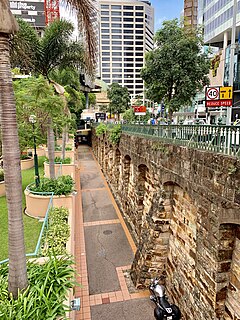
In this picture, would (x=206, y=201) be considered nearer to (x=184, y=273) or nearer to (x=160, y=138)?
(x=184, y=273)

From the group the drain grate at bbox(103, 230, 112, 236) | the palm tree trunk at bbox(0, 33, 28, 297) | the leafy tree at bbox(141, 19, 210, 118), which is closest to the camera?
the palm tree trunk at bbox(0, 33, 28, 297)

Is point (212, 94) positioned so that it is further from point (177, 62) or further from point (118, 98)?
point (118, 98)

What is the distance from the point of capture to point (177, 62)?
13.0 m

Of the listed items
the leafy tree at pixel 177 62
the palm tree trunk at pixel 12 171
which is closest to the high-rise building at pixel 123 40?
the leafy tree at pixel 177 62

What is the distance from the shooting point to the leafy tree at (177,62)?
1279cm

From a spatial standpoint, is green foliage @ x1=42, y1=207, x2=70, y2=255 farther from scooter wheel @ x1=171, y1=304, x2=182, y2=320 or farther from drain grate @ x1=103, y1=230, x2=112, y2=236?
drain grate @ x1=103, y1=230, x2=112, y2=236

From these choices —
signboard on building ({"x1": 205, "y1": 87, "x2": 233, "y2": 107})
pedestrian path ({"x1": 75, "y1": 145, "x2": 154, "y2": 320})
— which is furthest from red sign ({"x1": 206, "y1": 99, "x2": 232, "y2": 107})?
pedestrian path ({"x1": 75, "y1": 145, "x2": 154, "y2": 320})

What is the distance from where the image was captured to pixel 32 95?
10.7 m

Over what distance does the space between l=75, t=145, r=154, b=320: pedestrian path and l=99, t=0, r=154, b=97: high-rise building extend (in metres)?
79.8

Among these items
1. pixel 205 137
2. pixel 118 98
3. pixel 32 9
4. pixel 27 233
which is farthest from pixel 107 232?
pixel 32 9

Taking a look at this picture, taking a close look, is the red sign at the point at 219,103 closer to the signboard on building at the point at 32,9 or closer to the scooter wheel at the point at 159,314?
the scooter wheel at the point at 159,314

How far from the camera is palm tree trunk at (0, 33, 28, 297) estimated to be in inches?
148

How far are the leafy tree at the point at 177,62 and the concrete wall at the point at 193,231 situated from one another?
478 centimetres

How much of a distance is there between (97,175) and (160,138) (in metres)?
16.8
